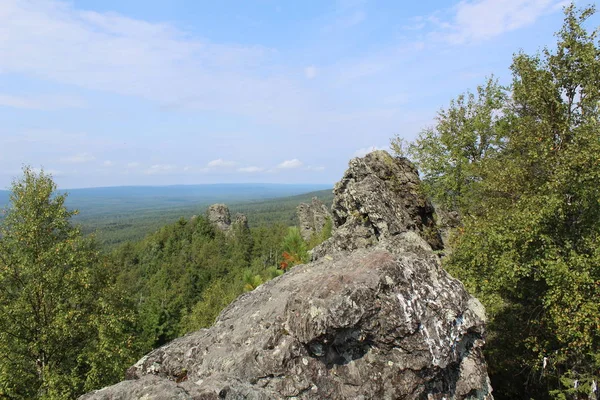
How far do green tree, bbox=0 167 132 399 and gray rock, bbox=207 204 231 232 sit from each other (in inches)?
3369

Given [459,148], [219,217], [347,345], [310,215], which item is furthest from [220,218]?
[347,345]

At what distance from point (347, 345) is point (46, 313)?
617 inches

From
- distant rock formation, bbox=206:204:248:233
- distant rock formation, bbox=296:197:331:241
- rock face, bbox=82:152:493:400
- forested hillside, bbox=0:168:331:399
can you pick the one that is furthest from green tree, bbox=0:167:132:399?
distant rock formation, bbox=206:204:248:233

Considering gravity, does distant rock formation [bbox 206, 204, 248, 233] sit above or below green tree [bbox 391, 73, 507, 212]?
below

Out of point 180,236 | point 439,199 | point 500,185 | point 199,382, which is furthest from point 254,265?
point 199,382

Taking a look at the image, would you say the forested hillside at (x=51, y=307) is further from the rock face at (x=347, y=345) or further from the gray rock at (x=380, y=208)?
the gray rock at (x=380, y=208)

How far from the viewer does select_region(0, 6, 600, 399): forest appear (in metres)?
11.1

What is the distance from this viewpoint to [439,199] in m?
23.3

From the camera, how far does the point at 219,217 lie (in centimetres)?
10600

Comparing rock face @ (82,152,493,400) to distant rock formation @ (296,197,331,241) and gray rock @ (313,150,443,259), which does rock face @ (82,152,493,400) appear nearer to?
gray rock @ (313,150,443,259)

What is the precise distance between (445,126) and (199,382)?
79.9 feet

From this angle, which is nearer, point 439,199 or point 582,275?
point 582,275

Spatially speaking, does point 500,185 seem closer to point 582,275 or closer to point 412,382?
point 582,275

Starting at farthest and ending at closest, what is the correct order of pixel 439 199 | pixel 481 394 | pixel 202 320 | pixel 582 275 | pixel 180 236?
pixel 180 236
pixel 202 320
pixel 439 199
pixel 582 275
pixel 481 394
